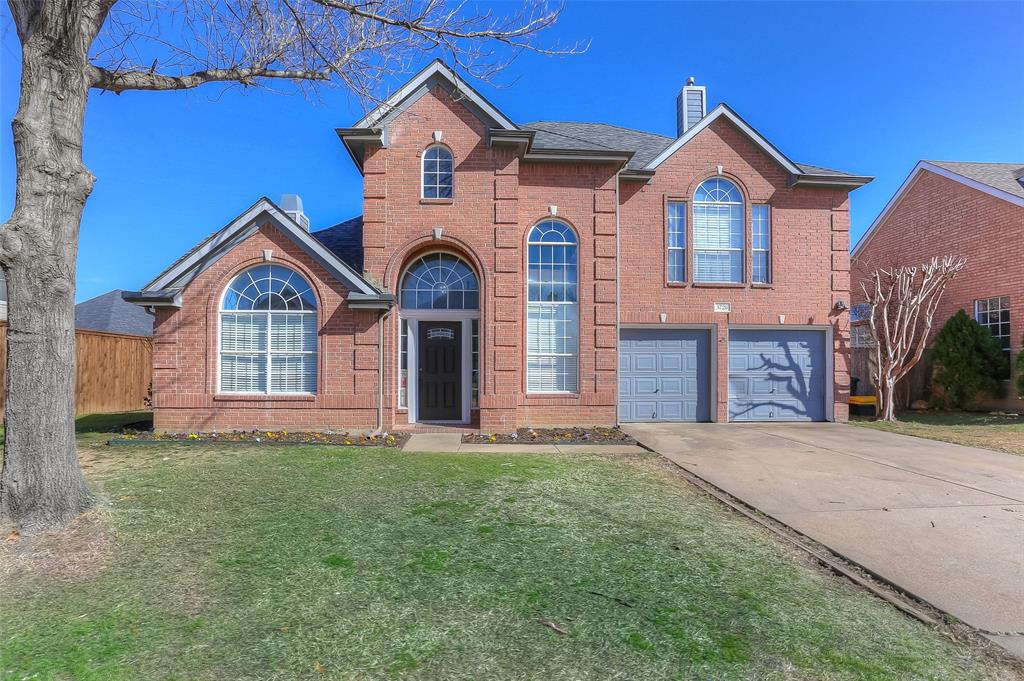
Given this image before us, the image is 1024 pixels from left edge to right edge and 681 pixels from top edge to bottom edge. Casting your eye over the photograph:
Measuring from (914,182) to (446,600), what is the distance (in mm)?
21094

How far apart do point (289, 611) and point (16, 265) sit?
385 centimetres

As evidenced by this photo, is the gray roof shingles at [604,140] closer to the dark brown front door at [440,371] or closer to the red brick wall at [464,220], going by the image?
the red brick wall at [464,220]

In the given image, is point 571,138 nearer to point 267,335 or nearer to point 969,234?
point 267,335

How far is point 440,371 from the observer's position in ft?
36.9

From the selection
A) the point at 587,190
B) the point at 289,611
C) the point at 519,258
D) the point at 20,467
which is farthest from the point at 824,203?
the point at 20,467

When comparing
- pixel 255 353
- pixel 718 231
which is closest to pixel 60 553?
pixel 255 353

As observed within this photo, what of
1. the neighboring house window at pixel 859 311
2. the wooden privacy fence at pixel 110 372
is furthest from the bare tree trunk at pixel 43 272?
the neighboring house window at pixel 859 311

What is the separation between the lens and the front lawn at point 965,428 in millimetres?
9820

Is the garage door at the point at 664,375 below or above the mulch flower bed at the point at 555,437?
above

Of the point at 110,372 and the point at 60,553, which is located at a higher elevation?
the point at 110,372

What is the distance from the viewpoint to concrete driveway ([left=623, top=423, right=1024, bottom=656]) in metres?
→ 3.76

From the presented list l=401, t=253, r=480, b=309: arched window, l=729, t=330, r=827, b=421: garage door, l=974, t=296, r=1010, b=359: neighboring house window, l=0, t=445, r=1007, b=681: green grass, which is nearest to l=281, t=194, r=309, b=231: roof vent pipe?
l=401, t=253, r=480, b=309: arched window

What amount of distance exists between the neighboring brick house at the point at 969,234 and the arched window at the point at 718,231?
686cm

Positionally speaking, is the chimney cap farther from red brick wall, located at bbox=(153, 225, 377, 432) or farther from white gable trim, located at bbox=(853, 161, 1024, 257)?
white gable trim, located at bbox=(853, 161, 1024, 257)
